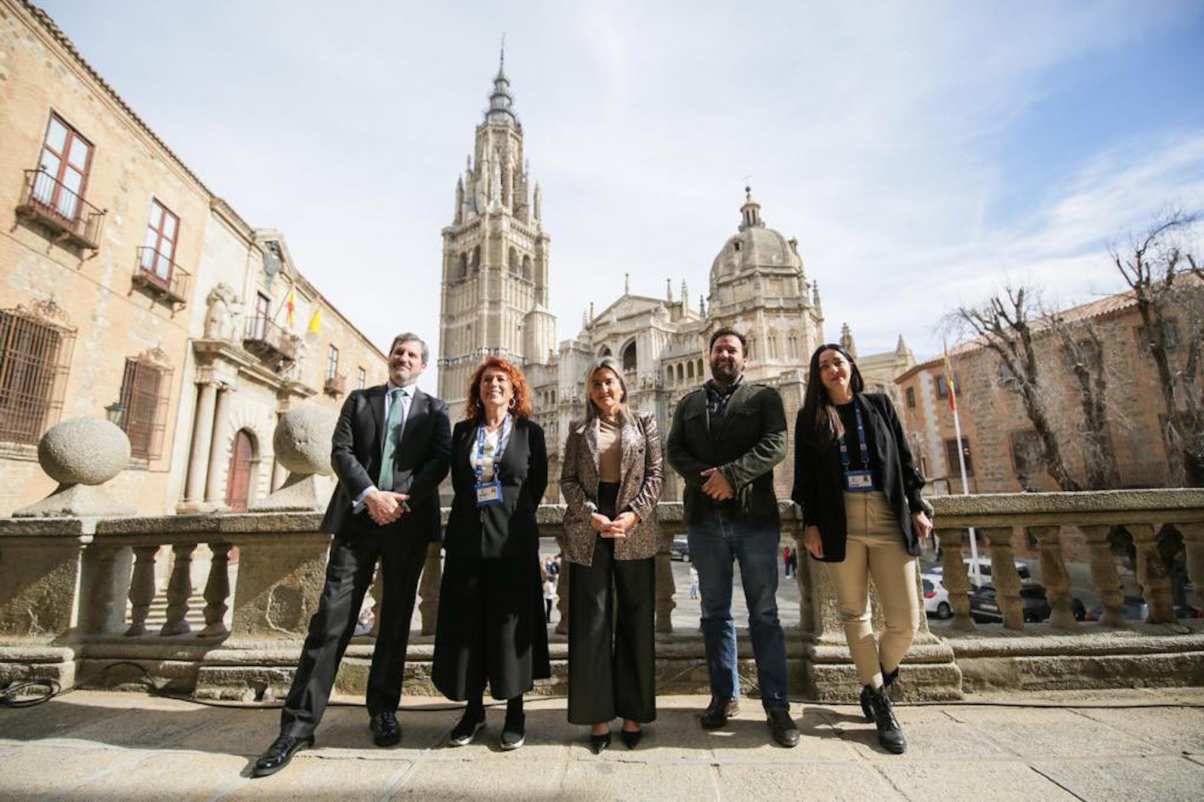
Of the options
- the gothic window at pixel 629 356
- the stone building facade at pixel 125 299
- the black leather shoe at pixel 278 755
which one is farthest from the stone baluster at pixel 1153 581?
the gothic window at pixel 629 356

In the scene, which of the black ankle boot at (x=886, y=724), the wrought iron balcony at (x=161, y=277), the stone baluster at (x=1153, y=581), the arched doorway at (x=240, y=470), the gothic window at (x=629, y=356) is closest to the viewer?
the black ankle boot at (x=886, y=724)

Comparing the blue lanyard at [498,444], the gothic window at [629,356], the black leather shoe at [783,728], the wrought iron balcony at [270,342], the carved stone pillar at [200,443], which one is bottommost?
the black leather shoe at [783,728]

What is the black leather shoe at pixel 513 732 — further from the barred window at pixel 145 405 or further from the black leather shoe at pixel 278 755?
the barred window at pixel 145 405

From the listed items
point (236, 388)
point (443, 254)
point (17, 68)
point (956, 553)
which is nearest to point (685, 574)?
point (236, 388)

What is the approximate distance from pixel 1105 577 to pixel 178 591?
21.7ft

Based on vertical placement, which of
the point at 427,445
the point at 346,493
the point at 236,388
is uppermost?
the point at 236,388

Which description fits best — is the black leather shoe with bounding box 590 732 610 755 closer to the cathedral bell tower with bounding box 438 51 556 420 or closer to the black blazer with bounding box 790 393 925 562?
the black blazer with bounding box 790 393 925 562

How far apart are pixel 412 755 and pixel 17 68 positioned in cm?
1275

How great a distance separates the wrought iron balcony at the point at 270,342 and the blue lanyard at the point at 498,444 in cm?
1383

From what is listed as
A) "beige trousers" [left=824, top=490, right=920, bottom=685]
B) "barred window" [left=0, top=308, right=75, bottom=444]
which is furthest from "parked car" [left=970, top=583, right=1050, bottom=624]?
"barred window" [left=0, top=308, right=75, bottom=444]

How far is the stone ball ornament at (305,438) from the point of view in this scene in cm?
351

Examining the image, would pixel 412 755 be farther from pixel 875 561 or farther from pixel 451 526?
pixel 875 561

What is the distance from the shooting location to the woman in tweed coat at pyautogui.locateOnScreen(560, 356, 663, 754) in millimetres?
2482

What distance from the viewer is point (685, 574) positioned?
2244 cm
